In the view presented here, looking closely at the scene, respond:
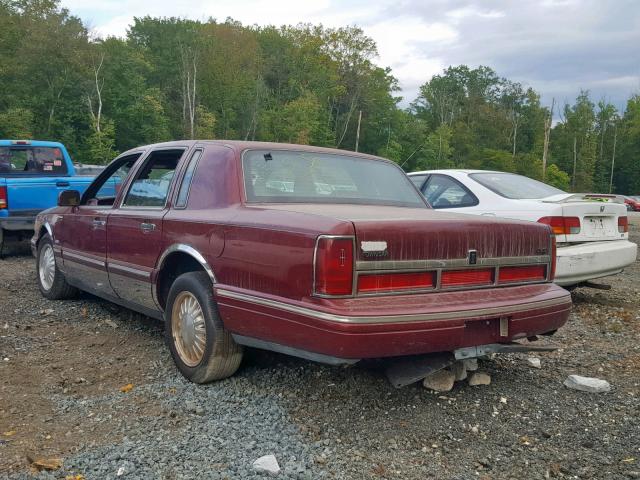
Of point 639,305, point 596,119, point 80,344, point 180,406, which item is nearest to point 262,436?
point 180,406

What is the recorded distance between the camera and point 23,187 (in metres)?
8.95

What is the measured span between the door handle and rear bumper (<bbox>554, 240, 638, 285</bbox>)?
3.70 meters

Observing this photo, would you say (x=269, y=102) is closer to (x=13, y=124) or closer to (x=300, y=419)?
(x=13, y=124)

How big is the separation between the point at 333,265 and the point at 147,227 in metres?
1.88

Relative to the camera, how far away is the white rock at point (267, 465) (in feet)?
8.96

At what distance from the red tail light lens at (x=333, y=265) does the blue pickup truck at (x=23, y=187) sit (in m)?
7.17

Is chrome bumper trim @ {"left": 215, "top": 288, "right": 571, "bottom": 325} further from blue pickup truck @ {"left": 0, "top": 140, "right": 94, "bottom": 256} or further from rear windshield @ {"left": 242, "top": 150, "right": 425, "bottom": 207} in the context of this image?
blue pickup truck @ {"left": 0, "top": 140, "right": 94, "bottom": 256}

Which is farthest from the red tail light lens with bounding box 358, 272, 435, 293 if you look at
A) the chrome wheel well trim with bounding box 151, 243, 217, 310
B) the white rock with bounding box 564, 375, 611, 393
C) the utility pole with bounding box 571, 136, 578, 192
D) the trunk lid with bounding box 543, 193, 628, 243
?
the utility pole with bounding box 571, 136, 578, 192

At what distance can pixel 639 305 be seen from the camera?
6656 millimetres

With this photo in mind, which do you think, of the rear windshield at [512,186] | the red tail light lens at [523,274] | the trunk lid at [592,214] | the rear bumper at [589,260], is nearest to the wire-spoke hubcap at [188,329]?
the red tail light lens at [523,274]

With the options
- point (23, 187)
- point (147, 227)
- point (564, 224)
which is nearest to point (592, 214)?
point (564, 224)

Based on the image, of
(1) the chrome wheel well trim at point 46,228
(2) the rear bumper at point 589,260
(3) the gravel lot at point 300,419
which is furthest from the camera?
(1) the chrome wheel well trim at point 46,228

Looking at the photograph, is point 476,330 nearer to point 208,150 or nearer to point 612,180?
point 208,150

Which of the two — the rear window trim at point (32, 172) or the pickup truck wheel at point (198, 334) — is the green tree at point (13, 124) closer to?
the rear window trim at point (32, 172)
